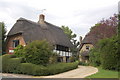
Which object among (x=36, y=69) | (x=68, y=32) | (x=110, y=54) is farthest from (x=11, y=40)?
(x=68, y=32)

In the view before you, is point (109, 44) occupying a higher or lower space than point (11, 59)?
higher

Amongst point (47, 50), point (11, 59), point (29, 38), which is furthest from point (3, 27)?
point (47, 50)

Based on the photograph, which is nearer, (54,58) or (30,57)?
(30,57)

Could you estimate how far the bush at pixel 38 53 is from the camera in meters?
19.2

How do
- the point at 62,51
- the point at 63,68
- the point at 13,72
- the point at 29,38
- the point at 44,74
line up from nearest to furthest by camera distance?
1. the point at 44,74
2. the point at 13,72
3. the point at 63,68
4. the point at 29,38
5. the point at 62,51

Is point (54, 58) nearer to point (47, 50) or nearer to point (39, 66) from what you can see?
point (47, 50)

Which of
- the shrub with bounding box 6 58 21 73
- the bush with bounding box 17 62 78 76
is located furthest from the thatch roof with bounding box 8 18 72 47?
the bush with bounding box 17 62 78 76

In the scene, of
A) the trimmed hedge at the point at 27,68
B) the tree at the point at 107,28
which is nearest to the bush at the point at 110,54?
the trimmed hedge at the point at 27,68

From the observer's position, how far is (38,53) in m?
19.2

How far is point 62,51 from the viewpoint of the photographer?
113ft

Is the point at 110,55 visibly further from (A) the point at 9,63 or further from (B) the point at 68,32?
(B) the point at 68,32

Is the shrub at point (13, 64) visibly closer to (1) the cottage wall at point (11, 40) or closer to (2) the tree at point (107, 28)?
(1) the cottage wall at point (11, 40)

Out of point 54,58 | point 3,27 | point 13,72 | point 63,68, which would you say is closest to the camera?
point 13,72

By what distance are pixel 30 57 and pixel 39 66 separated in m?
1.96
